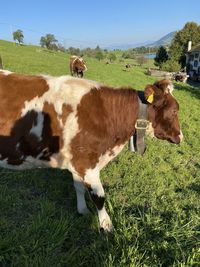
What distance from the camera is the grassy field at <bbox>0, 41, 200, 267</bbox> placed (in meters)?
3.34

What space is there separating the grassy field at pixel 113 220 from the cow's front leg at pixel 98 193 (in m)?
0.11

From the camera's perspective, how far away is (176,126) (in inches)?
173

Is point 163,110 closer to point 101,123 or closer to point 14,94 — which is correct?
point 101,123

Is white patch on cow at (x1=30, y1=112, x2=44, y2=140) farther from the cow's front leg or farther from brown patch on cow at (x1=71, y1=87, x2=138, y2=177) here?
the cow's front leg

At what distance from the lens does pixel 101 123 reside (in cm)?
376

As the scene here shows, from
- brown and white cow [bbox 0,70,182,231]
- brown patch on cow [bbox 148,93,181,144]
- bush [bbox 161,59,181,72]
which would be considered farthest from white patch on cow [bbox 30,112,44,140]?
bush [bbox 161,59,181,72]

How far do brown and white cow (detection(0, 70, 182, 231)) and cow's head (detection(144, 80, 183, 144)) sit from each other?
0.08m

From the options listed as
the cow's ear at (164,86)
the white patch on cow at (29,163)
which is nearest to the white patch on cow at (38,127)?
the white patch on cow at (29,163)

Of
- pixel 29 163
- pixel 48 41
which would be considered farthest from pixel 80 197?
pixel 48 41

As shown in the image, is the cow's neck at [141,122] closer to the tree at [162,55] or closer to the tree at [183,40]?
the tree at [183,40]

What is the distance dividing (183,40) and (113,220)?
2664 inches

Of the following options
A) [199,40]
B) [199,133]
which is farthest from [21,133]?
[199,40]

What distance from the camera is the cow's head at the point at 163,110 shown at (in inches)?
161

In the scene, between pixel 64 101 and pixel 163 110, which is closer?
pixel 64 101
